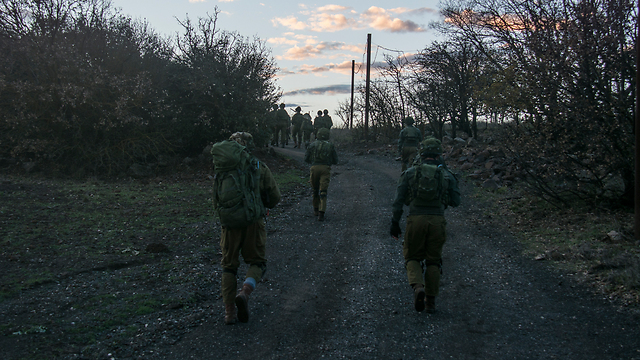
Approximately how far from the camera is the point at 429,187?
15.4ft

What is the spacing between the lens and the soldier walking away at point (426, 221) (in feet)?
15.4

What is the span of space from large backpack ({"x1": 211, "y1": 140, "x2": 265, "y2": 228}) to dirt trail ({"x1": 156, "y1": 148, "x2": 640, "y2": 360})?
1.08 m

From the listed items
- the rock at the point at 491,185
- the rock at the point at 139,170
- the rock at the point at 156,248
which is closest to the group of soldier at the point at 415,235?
Answer: the rock at the point at 156,248

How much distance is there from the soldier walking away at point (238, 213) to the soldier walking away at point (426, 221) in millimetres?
1481

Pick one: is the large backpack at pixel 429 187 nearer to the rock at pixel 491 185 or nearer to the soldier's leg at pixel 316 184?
the soldier's leg at pixel 316 184

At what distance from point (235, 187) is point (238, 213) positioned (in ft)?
0.85

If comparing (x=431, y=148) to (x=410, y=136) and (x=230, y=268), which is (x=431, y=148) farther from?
(x=410, y=136)

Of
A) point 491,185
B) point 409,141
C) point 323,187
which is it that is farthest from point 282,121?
point 323,187

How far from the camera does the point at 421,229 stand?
473cm

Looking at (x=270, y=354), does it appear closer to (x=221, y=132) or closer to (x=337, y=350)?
(x=337, y=350)

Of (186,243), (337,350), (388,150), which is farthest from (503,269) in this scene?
(388,150)

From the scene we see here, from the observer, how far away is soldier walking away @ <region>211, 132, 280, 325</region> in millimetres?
4477

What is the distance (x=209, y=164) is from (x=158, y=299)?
9988 mm

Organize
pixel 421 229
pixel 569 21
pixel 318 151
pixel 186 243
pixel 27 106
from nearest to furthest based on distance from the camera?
pixel 421 229 → pixel 186 243 → pixel 569 21 → pixel 318 151 → pixel 27 106
